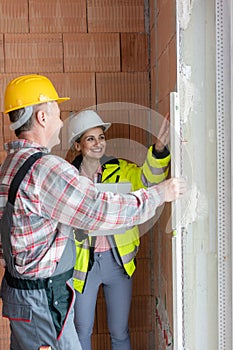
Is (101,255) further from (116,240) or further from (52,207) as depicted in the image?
(52,207)

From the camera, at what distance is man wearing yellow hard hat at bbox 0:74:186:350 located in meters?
1.66

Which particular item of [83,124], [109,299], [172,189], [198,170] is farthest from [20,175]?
[109,299]

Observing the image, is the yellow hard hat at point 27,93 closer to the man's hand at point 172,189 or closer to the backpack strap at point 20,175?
the backpack strap at point 20,175

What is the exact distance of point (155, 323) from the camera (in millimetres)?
2764

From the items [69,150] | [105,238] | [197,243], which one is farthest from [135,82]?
[197,243]

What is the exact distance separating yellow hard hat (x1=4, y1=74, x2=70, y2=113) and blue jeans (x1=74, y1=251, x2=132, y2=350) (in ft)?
2.89

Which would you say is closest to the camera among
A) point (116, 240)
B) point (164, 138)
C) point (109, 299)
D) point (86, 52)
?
point (164, 138)

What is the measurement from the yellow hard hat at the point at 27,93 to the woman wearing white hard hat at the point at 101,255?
553 mm

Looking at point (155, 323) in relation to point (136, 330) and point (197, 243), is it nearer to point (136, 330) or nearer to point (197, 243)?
point (136, 330)

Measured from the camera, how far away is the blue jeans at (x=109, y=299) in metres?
2.36

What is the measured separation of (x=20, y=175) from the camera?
1.68 meters

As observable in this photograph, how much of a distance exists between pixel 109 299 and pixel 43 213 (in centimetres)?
94

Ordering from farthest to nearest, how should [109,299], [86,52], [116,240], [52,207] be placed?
1. [86,52]
2. [109,299]
3. [116,240]
4. [52,207]

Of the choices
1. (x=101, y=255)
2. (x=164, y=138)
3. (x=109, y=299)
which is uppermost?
(x=164, y=138)
